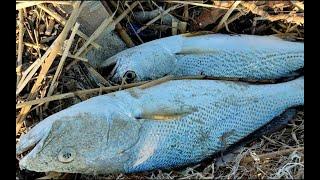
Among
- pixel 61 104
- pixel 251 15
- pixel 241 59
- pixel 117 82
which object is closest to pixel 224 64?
pixel 241 59

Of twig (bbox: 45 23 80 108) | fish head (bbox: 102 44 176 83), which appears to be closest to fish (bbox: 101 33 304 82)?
fish head (bbox: 102 44 176 83)

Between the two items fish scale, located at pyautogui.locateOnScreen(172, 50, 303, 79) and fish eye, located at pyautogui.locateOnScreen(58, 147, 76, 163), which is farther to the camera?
fish scale, located at pyautogui.locateOnScreen(172, 50, 303, 79)

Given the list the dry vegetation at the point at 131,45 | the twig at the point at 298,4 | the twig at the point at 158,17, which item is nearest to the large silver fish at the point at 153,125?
the dry vegetation at the point at 131,45

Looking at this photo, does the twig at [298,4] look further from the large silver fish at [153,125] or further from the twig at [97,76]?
the twig at [97,76]

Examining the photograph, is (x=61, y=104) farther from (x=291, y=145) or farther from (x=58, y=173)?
(x=291, y=145)

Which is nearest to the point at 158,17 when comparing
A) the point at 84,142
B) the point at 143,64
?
the point at 143,64

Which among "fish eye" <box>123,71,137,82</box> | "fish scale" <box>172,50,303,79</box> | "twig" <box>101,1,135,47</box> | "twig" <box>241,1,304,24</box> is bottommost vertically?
"fish eye" <box>123,71,137,82</box>

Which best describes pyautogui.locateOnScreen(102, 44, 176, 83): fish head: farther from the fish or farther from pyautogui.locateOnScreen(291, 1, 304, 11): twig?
pyautogui.locateOnScreen(291, 1, 304, 11): twig
